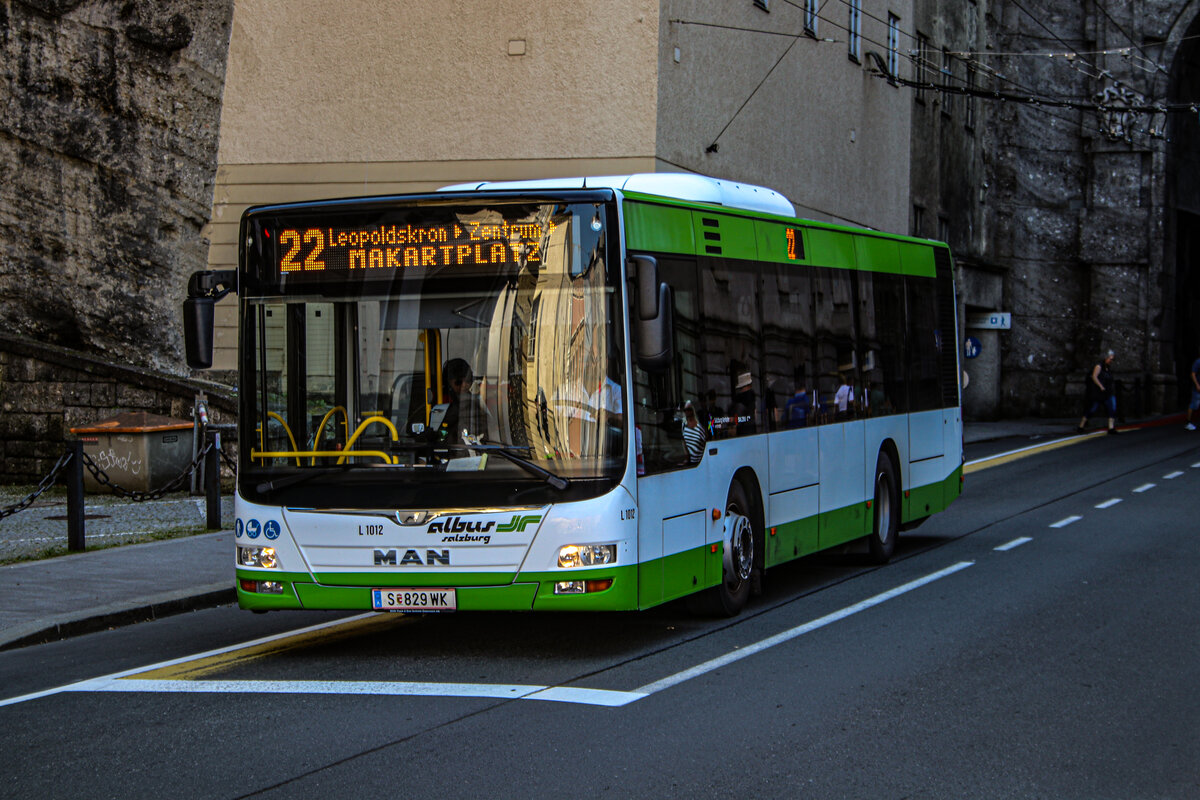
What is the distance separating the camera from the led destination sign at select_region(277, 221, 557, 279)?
8.53 m

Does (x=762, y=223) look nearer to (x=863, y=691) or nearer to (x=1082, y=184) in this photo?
(x=863, y=691)

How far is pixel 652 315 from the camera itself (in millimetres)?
8305

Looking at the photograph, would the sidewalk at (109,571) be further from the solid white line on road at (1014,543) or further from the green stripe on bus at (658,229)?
the solid white line on road at (1014,543)

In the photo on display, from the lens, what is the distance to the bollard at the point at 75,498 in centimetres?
1317

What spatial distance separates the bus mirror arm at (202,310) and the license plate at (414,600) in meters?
1.66

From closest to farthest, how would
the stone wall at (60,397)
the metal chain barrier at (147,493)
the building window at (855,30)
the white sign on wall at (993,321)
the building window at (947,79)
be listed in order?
the metal chain barrier at (147,493)
the stone wall at (60,397)
the building window at (855,30)
the white sign on wall at (993,321)
the building window at (947,79)

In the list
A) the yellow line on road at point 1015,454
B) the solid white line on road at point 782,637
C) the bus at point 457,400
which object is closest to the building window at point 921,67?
the yellow line on road at point 1015,454

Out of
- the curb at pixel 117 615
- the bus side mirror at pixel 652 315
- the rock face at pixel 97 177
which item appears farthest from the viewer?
the rock face at pixel 97 177

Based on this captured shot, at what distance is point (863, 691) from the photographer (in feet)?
25.3

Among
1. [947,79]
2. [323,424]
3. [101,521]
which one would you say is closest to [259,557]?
[323,424]

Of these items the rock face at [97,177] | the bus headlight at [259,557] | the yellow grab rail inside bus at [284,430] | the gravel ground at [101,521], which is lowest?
the gravel ground at [101,521]

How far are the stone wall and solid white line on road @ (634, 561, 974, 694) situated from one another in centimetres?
1025

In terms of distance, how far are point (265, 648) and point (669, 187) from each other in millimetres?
3973

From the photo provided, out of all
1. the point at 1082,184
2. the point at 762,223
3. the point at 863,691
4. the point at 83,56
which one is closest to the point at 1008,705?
the point at 863,691
